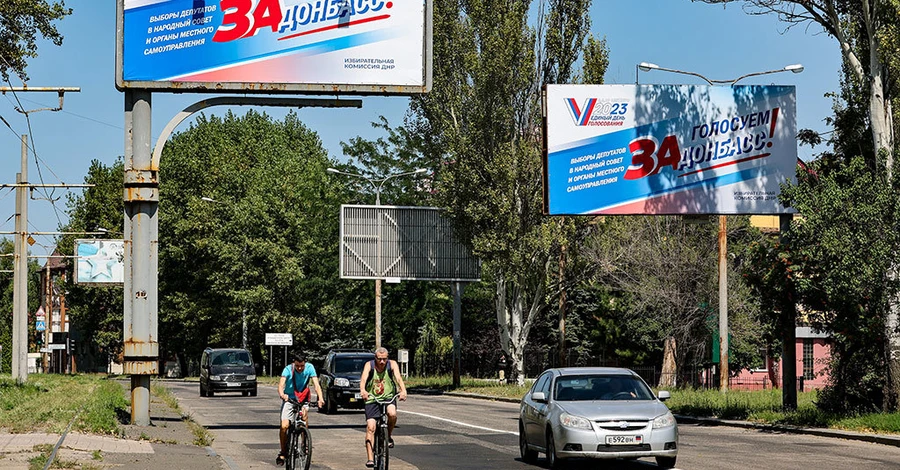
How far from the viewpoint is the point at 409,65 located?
25594mm

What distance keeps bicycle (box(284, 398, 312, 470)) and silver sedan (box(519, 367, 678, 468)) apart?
3.28m

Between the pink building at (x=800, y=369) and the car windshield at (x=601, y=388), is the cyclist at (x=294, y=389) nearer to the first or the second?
the car windshield at (x=601, y=388)

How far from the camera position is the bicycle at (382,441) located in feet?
50.3

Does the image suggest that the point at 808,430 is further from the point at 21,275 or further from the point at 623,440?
the point at 21,275

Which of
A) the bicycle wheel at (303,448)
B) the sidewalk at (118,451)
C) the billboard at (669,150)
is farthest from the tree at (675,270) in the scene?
the bicycle wheel at (303,448)

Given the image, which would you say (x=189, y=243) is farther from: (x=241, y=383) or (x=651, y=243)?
(x=651, y=243)

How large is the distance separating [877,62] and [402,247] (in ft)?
90.5

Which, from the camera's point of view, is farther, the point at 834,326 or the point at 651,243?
the point at 651,243

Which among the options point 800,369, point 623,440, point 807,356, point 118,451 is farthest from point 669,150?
point 800,369

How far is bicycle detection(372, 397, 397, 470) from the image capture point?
1534 cm

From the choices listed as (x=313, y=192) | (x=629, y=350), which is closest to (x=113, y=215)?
(x=313, y=192)

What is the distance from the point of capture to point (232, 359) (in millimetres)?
49531

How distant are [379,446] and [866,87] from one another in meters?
16.2

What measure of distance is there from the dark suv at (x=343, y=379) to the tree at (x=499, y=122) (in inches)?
468
